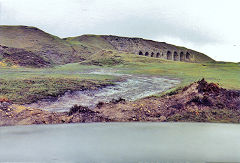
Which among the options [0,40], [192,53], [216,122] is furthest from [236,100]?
[192,53]

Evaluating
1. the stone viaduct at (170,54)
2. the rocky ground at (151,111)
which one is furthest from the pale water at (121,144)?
the stone viaduct at (170,54)

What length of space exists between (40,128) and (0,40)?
274ft

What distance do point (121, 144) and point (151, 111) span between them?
8926mm

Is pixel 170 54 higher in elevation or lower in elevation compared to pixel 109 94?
higher

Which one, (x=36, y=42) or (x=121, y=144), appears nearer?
(x=121, y=144)

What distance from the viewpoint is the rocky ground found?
67.3 feet

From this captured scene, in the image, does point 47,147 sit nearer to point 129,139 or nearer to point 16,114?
point 129,139

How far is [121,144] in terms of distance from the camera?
13.1 meters

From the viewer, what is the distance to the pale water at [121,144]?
1104 cm

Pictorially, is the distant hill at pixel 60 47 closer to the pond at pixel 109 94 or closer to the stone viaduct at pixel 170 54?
the stone viaduct at pixel 170 54

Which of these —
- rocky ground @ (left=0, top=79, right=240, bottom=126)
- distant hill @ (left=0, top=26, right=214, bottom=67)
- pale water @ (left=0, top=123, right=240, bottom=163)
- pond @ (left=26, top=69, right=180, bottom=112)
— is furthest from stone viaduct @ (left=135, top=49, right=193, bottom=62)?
pale water @ (left=0, top=123, right=240, bottom=163)

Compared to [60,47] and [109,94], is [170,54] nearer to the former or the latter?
[60,47]

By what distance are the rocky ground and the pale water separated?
88.3 inches

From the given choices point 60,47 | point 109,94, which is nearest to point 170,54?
point 60,47
